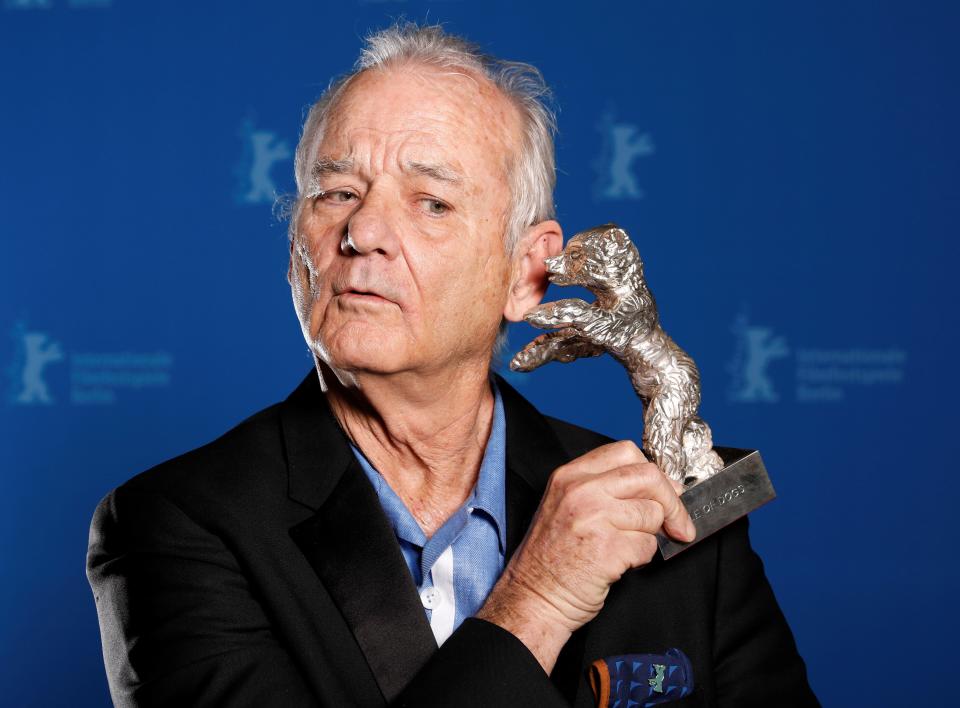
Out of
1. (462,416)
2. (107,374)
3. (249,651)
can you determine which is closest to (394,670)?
(249,651)

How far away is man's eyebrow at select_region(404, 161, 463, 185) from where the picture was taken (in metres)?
1.89

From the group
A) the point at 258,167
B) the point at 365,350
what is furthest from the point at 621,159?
the point at 365,350

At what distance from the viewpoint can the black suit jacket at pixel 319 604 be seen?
168 centimetres

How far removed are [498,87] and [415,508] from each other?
0.78 meters

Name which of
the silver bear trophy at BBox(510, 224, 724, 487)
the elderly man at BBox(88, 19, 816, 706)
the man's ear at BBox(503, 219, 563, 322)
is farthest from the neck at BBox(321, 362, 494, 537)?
the silver bear trophy at BBox(510, 224, 724, 487)

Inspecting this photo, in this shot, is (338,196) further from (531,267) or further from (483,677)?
(483,677)

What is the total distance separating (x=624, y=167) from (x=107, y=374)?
5.64ft

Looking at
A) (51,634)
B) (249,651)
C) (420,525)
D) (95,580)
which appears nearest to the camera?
(249,651)

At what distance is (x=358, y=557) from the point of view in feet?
6.05

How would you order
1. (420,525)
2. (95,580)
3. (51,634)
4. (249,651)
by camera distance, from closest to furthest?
(249,651), (95,580), (420,525), (51,634)

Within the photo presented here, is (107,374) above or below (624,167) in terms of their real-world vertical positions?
below

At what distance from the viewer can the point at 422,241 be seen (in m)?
1.89

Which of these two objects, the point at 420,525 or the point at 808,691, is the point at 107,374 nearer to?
the point at 420,525

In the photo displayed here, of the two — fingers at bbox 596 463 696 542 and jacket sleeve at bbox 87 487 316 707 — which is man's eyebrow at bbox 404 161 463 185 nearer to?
fingers at bbox 596 463 696 542
